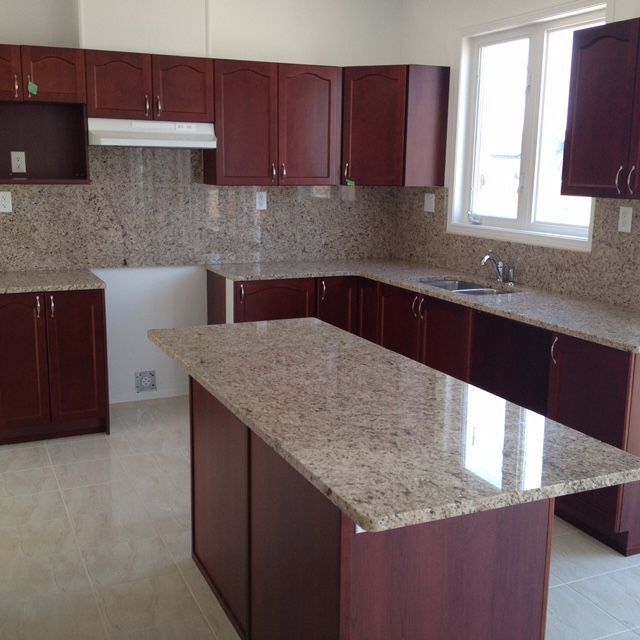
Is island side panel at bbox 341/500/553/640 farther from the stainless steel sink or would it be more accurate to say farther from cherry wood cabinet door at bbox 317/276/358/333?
cherry wood cabinet door at bbox 317/276/358/333

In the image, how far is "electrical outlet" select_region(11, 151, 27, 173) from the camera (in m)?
4.45

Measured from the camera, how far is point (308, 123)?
4.80 m

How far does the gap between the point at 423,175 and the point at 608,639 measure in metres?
3.08

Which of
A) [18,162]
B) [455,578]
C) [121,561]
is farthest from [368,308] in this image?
[455,578]

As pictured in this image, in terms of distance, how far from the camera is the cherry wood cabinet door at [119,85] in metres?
4.23

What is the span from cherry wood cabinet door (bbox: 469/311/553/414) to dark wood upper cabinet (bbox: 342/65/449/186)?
136cm

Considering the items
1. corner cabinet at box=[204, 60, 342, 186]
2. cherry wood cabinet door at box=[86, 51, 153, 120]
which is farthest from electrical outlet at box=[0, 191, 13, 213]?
corner cabinet at box=[204, 60, 342, 186]

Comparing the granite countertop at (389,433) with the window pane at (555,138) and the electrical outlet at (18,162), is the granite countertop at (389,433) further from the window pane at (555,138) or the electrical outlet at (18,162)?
the electrical outlet at (18,162)

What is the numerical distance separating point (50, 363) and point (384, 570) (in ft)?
9.67

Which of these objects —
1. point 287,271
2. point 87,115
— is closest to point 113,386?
point 287,271

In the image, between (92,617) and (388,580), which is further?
(92,617)

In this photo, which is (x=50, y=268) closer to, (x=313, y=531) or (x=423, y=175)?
(x=423, y=175)

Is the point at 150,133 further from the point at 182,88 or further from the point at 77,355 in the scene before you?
the point at 77,355

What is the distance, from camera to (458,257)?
16.1ft
